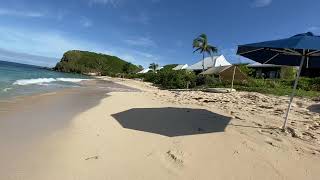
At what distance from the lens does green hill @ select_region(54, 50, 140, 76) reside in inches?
5219

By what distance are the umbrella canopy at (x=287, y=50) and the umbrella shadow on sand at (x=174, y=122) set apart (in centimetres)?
185

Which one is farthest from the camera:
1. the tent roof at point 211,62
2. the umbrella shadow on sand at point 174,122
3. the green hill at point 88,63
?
the green hill at point 88,63

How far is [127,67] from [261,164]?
393ft

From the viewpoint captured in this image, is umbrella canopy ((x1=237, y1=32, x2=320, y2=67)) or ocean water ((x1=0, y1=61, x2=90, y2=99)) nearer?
umbrella canopy ((x1=237, y1=32, x2=320, y2=67))

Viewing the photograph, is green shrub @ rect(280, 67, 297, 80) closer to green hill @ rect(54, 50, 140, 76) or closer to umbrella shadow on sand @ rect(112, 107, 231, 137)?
umbrella shadow on sand @ rect(112, 107, 231, 137)

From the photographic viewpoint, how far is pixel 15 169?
13.3 feet

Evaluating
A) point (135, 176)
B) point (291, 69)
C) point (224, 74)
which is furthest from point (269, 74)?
point (135, 176)

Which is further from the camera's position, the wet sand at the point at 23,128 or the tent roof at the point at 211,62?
the tent roof at the point at 211,62

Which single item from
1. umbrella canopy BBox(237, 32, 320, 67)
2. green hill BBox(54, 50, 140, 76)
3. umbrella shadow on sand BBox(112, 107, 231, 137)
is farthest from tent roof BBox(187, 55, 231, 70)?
green hill BBox(54, 50, 140, 76)

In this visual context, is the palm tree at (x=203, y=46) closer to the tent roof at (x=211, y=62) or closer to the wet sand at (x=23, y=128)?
the tent roof at (x=211, y=62)

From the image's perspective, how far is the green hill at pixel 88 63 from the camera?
133 m

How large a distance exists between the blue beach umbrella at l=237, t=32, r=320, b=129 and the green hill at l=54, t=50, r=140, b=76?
405ft

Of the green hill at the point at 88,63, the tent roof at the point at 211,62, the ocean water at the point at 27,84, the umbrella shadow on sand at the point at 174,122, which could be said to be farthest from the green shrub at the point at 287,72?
the green hill at the point at 88,63

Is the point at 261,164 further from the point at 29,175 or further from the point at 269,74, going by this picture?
the point at 269,74
